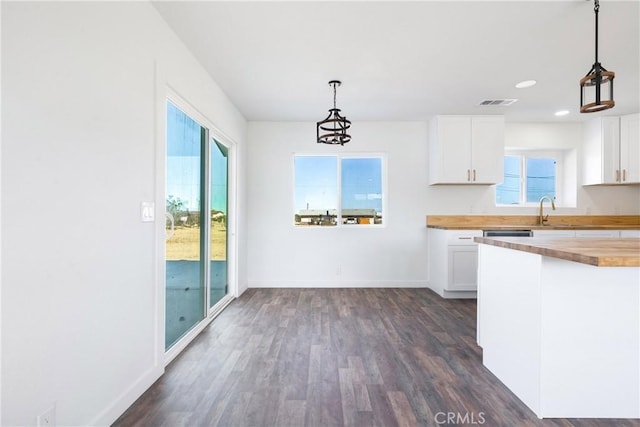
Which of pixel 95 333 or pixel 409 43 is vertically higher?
pixel 409 43

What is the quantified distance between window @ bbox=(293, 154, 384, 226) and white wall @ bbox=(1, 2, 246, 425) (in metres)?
2.89

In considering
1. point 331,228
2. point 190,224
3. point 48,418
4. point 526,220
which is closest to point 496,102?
point 526,220

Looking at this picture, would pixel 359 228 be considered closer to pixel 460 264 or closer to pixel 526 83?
pixel 460 264

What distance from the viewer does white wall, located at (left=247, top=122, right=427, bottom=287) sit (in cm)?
486

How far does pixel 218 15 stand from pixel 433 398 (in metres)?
2.87

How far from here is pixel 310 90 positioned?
11.7 feet

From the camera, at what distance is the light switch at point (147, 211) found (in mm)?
1989

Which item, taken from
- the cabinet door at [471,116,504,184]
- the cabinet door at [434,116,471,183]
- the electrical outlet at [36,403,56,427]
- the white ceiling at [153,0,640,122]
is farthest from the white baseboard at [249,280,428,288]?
the electrical outlet at [36,403,56,427]

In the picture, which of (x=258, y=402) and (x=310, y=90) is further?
(x=310, y=90)

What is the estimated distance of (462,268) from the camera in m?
4.21

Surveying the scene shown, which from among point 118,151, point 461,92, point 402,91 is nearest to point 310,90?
point 402,91

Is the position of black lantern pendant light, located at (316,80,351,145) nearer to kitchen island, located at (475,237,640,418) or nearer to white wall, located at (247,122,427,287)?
white wall, located at (247,122,427,287)

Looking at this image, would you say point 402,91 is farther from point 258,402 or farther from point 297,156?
point 258,402

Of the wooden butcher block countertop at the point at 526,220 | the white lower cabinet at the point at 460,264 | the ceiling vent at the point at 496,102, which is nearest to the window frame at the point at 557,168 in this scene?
the wooden butcher block countertop at the point at 526,220
